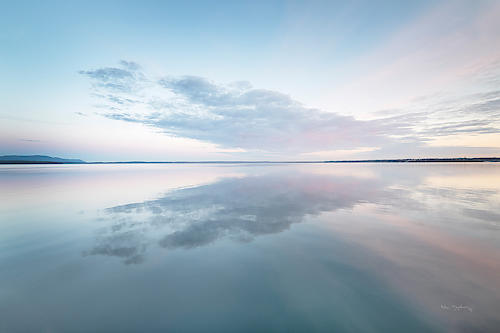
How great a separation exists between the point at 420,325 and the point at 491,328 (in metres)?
1.24

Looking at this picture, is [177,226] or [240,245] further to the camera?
[177,226]

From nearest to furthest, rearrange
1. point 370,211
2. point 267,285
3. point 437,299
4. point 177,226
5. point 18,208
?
1. point 437,299
2. point 267,285
3. point 177,226
4. point 370,211
5. point 18,208

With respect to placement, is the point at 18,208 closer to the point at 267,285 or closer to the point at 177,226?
the point at 177,226

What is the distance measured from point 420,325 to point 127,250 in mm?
8193

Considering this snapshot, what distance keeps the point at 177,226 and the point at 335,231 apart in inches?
283

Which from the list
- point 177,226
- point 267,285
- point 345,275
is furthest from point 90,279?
point 345,275

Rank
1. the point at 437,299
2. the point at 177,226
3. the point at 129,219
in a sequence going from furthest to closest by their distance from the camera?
1. the point at 129,219
2. the point at 177,226
3. the point at 437,299

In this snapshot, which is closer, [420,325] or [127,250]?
[420,325]

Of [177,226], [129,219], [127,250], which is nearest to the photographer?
[127,250]

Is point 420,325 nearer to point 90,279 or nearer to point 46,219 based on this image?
point 90,279

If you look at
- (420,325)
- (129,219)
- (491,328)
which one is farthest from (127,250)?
(491,328)

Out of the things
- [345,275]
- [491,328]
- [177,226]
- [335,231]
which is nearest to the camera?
[491,328]

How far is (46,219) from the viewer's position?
10344mm

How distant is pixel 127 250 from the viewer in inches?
274
